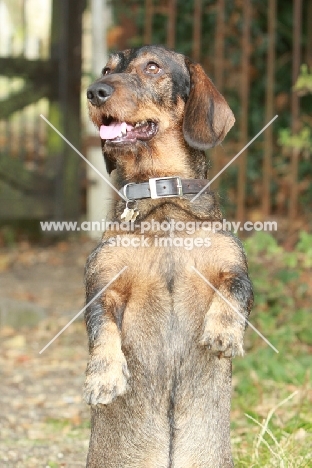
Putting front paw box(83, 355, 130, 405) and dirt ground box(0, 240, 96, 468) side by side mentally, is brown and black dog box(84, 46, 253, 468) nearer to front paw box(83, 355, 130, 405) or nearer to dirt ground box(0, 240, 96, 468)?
front paw box(83, 355, 130, 405)

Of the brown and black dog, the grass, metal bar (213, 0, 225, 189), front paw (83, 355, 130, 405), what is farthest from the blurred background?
front paw (83, 355, 130, 405)

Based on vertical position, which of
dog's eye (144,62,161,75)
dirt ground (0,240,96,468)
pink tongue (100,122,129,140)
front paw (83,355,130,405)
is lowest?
dirt ground (0,240,96,468)

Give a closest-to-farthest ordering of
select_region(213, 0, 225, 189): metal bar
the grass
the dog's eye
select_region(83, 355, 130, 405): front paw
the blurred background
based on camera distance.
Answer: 1. select_region(83, 355, 130, 405): front paw
2. the dog's eye
3. the grass
4. select_region(213, 0, 225, 189): metal bar
5. the blurred background

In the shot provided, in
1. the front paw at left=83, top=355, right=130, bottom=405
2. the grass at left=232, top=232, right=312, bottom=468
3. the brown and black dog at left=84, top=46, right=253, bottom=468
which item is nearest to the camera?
the front paw at left=83, top=355, right=130, bottom=405

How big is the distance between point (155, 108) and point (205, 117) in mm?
233

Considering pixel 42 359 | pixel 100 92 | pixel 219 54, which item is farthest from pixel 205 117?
pixel 219 54

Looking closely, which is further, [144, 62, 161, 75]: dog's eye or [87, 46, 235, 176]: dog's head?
[144, 62, 161, 75]: dog's eye

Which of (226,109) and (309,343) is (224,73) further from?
(226,109)

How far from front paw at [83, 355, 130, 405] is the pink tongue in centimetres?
103

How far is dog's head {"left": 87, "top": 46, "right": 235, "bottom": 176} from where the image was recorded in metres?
3.99

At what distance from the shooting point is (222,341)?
3.58 meters

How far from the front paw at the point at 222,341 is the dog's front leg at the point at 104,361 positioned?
348 millimetres

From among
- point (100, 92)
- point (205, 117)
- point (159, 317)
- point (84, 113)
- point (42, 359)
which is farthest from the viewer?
point (84, 113)

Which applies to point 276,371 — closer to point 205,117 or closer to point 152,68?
point 205,117
